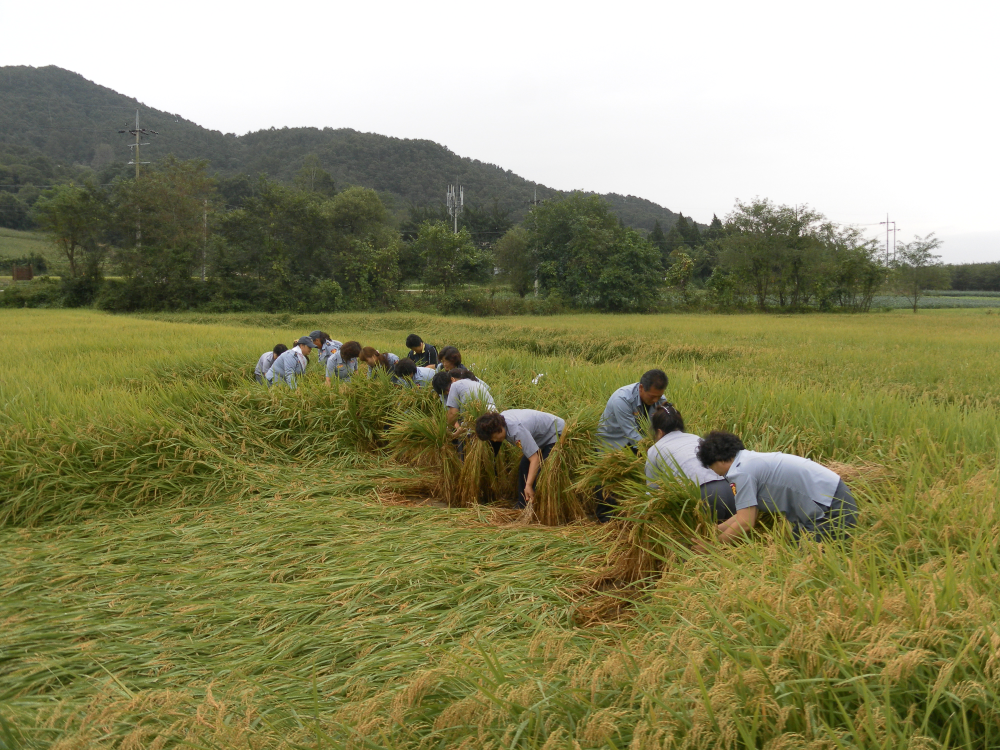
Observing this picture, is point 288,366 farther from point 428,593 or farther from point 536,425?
point 428,593

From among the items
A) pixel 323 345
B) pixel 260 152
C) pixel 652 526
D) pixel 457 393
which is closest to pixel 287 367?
pixel 323 345

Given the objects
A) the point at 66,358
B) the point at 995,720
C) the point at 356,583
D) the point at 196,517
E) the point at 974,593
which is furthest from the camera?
the point at 66,358

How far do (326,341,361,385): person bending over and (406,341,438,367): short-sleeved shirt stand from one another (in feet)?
2.07

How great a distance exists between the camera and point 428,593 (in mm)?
3074

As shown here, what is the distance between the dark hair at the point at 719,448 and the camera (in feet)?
9.95

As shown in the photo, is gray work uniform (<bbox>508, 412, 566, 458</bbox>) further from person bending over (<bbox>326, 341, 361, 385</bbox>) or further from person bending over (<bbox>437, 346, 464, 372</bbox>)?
person bending over (<bbox>326, 341, 361, 385</bbox>)

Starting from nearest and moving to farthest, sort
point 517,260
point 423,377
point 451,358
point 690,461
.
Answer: point 690,461
point 451,358
point 423,377
point 517,260

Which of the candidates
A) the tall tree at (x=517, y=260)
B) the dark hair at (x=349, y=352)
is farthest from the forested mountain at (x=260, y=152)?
the dark hair at (x=349, y=352)

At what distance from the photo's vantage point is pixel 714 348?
41.9ft

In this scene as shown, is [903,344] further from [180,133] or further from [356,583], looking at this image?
[180,133]

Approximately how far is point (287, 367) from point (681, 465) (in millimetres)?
5189

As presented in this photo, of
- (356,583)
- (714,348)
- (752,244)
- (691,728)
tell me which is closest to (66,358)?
(356,583)

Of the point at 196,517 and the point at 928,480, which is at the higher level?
the point at 928,480

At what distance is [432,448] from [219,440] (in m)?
1.96
